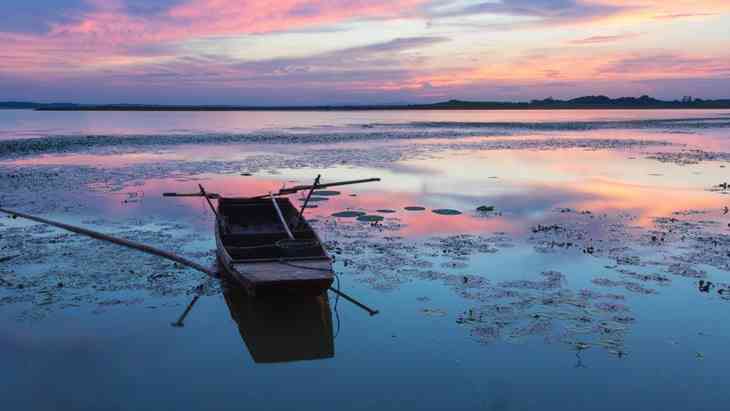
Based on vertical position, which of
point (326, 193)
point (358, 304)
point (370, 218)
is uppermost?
point (326, 193)

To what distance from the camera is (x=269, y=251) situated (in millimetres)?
10844

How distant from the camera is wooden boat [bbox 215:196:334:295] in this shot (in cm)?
858

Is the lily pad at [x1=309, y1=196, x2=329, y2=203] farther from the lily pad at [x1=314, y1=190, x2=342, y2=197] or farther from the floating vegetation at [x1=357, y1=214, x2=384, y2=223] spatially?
the floating vegetation at [x1=357, y1=214, x2=384, y2=223]

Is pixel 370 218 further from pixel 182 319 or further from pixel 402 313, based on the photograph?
pixel 182 319

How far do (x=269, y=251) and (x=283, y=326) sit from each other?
200cm

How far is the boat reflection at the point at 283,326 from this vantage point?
8352 mm

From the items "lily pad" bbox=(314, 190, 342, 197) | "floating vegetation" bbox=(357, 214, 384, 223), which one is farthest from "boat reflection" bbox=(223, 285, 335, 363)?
"lily pad" bbox=(314, 190, 342, 197)

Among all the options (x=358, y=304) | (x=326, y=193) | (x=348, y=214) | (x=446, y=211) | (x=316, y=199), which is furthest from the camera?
(x=326, y=193)

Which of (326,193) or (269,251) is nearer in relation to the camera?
(269,251)

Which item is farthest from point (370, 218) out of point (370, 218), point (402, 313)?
point (402, 313)

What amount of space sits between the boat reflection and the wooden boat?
0.61 m

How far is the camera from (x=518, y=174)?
27.4 meters

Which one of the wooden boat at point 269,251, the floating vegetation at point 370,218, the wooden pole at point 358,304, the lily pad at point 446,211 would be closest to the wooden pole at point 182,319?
the wooden boat at point 269,251

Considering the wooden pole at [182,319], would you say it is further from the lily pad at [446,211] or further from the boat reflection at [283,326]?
the lily pad at [446,211]
